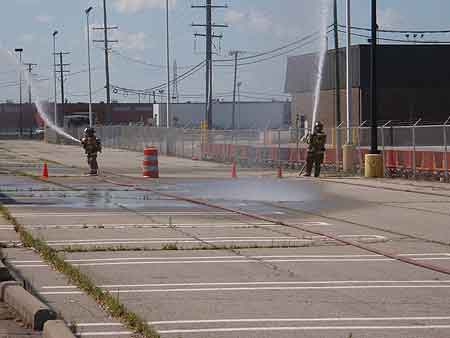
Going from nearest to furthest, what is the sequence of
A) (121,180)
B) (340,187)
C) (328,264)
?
(328,264), (340,187), (121,180)

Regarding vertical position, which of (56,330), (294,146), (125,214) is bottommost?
(125,214)

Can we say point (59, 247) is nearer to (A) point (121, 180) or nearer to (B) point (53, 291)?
(B) point (53, 291)

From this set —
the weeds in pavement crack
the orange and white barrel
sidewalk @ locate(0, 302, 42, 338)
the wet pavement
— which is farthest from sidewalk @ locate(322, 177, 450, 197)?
sidewalk @ locate(0, 302, 42, 338)

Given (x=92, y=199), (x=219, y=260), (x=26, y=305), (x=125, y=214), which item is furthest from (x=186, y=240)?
(x=92, y=199)

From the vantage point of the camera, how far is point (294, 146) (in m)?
45.3

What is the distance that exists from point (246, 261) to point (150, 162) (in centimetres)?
2035

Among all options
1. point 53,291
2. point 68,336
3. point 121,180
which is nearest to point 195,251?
point 53,291

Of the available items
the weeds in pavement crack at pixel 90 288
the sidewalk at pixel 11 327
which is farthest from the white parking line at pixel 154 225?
the sidewalk at pixel 11 327

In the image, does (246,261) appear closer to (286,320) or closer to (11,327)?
(286,320)

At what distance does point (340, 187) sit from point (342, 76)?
1661 inches

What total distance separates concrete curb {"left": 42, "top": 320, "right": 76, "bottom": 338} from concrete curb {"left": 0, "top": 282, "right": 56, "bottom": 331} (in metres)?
0.34

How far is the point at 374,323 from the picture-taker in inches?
347

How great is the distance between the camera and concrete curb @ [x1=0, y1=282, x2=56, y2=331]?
8.16 meters

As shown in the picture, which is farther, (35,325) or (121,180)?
(121,180)
